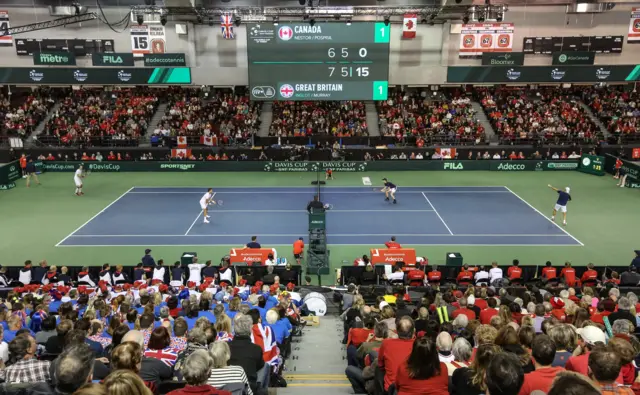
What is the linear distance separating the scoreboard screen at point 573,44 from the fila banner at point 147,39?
96.5 ft

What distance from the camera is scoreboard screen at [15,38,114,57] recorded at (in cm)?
4250

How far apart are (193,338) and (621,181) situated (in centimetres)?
3300

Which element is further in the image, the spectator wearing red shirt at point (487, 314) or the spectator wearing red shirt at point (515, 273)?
the spectator wearing red shirt at point (515, 273)

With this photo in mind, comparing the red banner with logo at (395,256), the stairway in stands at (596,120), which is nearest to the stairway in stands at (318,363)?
the red banner with logo at (395,256)

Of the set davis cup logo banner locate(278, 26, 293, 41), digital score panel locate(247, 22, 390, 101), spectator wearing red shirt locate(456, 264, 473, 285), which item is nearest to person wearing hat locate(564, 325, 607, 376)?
spectator wearing red shirt locate(456, 264, 473, 285)

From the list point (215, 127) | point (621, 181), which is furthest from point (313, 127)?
point (621, 181)

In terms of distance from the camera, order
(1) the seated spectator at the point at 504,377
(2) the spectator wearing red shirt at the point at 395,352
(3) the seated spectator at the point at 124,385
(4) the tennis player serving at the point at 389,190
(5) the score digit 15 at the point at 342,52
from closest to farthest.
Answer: (3) the seated spectator at the point at 124,385 → (1) the seated spectator at the point at 504,377 → (2) the spectator wearing red shirt at the point at 395,352 → (4) the tennis player serving at the point at 389,190 → (5) the score digit 15 at the point at 342,52

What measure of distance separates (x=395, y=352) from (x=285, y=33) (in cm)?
2743

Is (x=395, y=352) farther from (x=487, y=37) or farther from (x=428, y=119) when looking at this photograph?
(x=428, y=119)

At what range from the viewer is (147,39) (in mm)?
38625

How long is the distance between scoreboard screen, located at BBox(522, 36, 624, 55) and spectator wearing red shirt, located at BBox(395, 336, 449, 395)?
44.5 m

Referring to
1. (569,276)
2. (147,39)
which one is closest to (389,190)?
(569,276)

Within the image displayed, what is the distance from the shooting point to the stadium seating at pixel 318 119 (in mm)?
42750

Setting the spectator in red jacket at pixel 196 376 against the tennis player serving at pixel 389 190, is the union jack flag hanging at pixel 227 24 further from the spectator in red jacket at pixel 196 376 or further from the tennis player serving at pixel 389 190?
the spectator in red jacket at pixel 196 376
